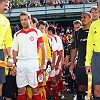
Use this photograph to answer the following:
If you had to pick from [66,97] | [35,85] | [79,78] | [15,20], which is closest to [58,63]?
[66,97]

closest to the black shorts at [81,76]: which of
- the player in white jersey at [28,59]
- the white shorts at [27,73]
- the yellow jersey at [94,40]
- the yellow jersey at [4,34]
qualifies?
the player in white jersey at [28,59]

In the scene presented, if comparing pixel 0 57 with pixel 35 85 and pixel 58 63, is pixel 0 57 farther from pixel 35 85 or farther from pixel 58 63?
pixel 58 63

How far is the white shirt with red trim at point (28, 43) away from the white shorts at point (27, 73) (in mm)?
102

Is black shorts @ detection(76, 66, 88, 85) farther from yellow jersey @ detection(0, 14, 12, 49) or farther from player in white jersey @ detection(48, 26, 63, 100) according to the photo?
yellow jersey @ detection(0, 14, 12, 49)

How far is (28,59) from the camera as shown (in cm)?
605

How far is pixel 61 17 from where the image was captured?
32281 mm

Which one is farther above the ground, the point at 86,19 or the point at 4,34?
the point at 86,19

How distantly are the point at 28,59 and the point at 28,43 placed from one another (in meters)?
0.29

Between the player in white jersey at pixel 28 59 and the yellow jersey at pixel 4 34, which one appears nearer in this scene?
the yellow jersey at pixel 4 34

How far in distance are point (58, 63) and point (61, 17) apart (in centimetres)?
2446

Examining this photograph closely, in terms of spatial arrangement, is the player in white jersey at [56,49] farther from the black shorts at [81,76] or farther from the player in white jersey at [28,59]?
the player in white jersey at [28,59]

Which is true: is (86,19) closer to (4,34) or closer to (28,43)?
(28,43)

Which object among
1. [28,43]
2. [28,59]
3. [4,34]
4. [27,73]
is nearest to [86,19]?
[28,43]

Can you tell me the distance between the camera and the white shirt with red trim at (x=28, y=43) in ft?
19.8
